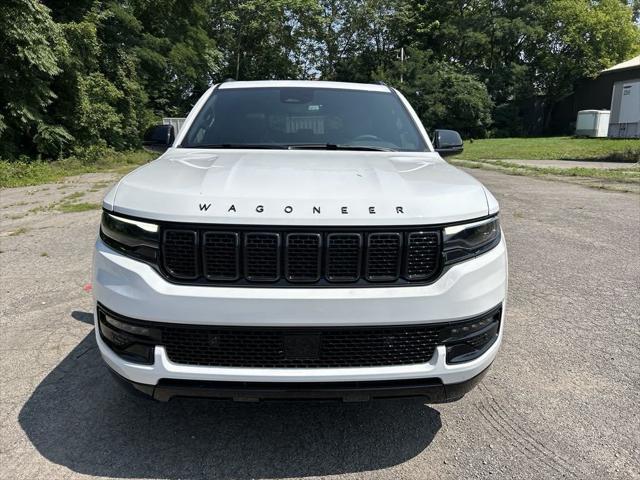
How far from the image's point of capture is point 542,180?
14.1m

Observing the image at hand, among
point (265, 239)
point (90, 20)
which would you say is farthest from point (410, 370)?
point (90, 20)

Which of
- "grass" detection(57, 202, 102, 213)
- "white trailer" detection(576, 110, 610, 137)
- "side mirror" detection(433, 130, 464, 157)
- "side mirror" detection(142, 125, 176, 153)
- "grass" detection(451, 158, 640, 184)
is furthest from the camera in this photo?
"white trailer" detection(576, 110, 610, 137)

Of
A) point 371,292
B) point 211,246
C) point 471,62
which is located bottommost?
point 371,292

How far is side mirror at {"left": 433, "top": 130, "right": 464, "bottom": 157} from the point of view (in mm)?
4082

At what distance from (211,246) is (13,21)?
15117 millimetres

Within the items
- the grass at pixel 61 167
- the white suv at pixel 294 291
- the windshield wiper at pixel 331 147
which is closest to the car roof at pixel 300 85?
the windshield wiper at pixel 331 147

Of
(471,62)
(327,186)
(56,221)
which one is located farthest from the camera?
(471,62)

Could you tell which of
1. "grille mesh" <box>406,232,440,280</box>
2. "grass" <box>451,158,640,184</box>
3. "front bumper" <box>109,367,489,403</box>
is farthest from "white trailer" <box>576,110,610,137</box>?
"front bumper" <box>109,367,489,403</box>

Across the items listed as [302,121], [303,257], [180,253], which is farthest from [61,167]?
[303,257]

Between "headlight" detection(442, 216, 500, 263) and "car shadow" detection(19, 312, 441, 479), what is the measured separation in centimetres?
74

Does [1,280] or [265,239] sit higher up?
[265,239]

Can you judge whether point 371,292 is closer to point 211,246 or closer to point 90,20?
point 211,246

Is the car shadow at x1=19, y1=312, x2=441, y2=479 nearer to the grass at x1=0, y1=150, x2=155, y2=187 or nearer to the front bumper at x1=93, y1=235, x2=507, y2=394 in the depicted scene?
the front bumper at x1=93, y1=235, x2=507, y2=394

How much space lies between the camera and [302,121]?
3.84m
